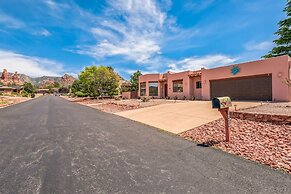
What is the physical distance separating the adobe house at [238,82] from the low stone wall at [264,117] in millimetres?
9656

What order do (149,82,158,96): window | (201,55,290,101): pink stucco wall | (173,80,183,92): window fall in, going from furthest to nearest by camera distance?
(149,82,158,96): window, (173,80,183,92): window, (201,55,290,101): pink stucco wall

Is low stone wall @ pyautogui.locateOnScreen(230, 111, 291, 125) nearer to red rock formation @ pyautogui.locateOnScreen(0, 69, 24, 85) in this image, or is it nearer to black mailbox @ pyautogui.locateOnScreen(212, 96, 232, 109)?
black mailbox @ pyautogui.locateOnScreen(212, 96, 232, 109)

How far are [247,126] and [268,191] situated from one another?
190 inches

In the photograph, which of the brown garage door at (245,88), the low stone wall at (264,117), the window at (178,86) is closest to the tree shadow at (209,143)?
the low stone wall at (264,117)

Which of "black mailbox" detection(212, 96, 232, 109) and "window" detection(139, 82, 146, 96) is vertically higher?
"window" detection(139, 82, 146, 96)

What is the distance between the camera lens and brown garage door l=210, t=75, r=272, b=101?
634 inches

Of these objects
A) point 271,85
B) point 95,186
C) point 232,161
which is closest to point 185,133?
point 232,161

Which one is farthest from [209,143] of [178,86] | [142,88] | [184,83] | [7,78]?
[7,78]

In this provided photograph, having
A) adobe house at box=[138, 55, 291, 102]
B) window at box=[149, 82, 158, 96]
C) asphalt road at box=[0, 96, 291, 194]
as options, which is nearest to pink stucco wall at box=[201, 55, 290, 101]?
adobe house at box=[138, 55, 291, 102]

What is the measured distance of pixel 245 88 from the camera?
17844mm

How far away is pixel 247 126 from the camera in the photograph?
285 inches

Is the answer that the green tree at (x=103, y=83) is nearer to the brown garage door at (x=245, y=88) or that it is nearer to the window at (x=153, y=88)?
the window at (x=153, y=88)

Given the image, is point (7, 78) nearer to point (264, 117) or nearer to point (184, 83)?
point (184, 83)

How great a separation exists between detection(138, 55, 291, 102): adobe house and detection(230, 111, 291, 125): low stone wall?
380 inches
